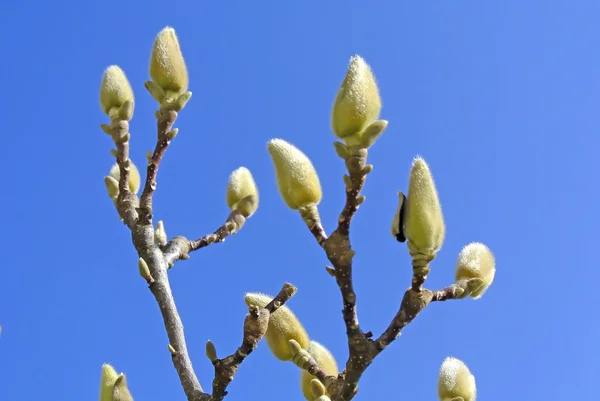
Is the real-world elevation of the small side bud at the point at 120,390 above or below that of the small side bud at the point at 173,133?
below

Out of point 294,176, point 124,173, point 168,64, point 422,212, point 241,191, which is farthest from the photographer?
point 241,191

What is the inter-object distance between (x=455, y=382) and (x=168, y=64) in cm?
146

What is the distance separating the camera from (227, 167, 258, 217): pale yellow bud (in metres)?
3.59

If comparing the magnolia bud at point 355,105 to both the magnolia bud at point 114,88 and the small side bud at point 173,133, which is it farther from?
the magnolia bud at point 114,88

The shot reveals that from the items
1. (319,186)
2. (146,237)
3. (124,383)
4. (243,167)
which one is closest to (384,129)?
(319,186)

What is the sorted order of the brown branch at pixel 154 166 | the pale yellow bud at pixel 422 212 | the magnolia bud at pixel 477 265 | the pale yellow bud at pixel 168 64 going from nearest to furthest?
the pale yellow bud at pixel 422 212 → the magnolia bud at pixel 477 265 → the pale yellow bud at pixel 168 64 → the brown branch at pixel 154 166

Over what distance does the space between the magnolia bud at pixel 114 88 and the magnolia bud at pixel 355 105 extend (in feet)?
4.39

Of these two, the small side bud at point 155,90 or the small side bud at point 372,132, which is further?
the small side bud at point 155,90

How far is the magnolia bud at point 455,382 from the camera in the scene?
2.29 meters

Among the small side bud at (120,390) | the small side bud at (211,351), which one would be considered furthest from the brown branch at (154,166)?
the small side bud at (120,390)

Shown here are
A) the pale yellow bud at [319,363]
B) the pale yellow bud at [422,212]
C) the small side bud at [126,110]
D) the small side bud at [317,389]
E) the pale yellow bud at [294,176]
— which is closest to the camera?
the pale yellow bud at [422,212]

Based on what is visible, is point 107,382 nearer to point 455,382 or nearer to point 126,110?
point 455,382

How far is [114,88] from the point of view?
2.99m

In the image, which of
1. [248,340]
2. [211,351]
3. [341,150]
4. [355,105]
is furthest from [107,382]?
[355,105]
